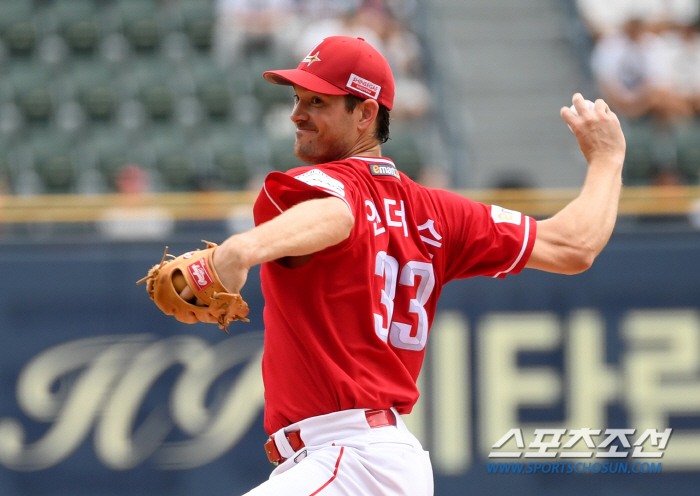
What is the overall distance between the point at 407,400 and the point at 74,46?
26.5ft

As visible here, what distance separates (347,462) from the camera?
2.64m

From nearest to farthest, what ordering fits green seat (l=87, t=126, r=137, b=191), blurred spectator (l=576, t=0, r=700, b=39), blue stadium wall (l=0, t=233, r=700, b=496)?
1. blue stadium wall (l=0, t=233, r=700, b=496)
2. green seat (l=87, t=126, r=137, b=191)
3. blurred spectator (l=576, t=0, r=700, b=39)

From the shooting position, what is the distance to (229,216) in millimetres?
6227

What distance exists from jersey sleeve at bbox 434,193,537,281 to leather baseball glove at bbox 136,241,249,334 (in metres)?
0.88

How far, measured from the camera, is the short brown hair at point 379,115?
9.37ft

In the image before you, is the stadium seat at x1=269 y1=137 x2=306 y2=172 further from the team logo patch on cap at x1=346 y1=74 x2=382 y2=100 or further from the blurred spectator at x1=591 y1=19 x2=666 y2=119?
the team logo patch on cap at x1=346 y1=74 x2=382 y2=100

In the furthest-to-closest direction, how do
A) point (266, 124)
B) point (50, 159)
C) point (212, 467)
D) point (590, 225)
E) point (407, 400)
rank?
point (266, 124) → point (50, 159) → point (212, 467) → point (590, 225) → point (407, 400)

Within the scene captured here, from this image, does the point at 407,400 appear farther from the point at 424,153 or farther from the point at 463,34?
the point at 463,34

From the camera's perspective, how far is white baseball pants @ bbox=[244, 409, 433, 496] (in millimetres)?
2592

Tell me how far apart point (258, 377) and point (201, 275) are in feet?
12.8

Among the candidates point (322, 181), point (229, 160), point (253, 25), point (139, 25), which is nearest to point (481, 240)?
point (322, 181)

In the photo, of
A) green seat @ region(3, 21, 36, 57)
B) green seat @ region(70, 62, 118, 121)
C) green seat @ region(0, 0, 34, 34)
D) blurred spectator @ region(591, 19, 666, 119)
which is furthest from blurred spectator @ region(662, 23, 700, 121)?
green seat @ region(0, 0, 34, 34)

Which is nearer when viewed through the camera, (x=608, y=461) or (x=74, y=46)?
(x=608, y=461)

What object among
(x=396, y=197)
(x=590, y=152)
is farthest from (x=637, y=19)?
(x=396, y=197)
